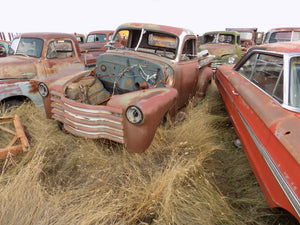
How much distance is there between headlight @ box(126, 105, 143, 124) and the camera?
84.3 inches

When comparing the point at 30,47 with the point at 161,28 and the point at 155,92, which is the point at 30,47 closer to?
the point at 161,28

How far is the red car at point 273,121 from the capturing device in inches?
54.2

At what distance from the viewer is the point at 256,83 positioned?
2.70m

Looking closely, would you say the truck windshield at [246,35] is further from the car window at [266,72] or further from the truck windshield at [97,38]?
the car window at [266,72]

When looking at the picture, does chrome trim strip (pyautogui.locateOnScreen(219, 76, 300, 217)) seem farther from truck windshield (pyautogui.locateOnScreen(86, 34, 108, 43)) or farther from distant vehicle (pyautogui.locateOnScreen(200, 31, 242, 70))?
truck windshield (pyautogui.locateOnScreen(86, 34, 108, 43))

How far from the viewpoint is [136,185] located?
211 cm

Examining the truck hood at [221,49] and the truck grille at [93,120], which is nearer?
the truck grille at [93,120]

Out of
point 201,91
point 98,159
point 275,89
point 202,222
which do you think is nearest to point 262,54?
point 275,89

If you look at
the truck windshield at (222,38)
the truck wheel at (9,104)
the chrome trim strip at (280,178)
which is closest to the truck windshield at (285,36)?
the truck windshield at (222,38)

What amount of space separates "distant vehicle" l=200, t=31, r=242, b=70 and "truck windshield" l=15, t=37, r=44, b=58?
18.4ft

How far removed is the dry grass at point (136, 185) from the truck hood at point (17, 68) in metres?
1.43

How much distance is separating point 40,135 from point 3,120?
0.57 m

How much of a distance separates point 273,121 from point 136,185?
1.51 meters

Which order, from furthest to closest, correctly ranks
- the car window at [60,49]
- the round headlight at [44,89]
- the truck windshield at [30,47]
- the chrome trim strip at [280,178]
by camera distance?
1. the car window at [60,49]
2. the truck windshield at [30,47]
3. the round headlight at [44,89]
4. the chrome trim strip at [280,178]
